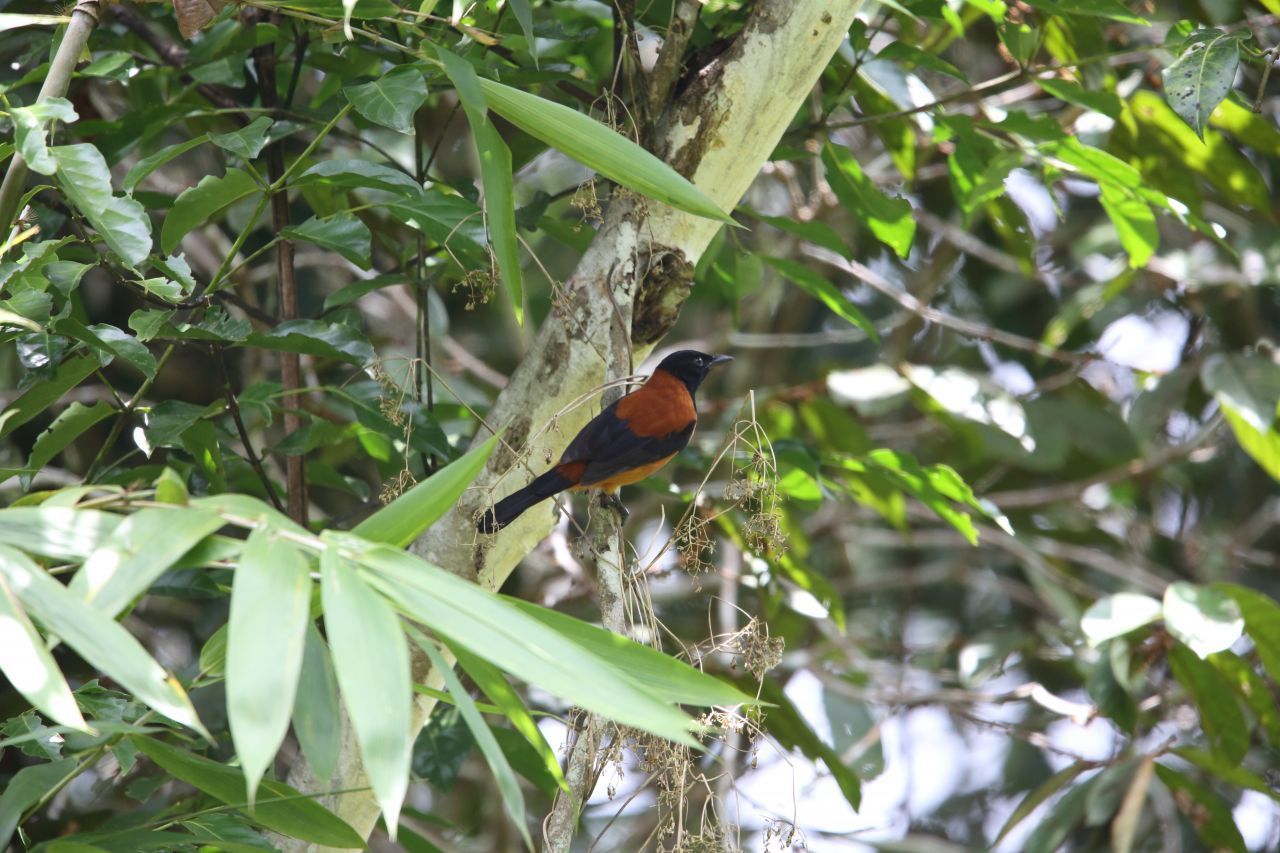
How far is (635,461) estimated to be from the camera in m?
2.84

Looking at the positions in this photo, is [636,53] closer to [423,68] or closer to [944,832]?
[423,68]

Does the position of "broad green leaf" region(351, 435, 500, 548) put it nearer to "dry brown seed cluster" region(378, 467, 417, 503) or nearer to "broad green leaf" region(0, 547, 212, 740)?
"broad green leaf" region(0, 547, 212, 740)

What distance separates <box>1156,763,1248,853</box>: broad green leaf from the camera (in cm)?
331

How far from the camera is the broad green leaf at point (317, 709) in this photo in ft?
4.55

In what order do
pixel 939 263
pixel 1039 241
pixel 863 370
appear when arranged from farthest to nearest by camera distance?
1. pixel 1039 241
2. pixel 939 263
3. pixel 863 370

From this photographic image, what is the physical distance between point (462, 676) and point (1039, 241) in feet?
11.9

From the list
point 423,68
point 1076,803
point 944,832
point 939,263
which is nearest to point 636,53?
point 423,68

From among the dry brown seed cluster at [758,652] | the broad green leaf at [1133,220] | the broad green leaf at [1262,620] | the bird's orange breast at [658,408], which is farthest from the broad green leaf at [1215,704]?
the dry brown seed cluster at [758,652]

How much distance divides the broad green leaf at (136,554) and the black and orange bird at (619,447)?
1.05 metres

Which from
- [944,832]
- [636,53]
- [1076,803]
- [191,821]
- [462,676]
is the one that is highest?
[636,53]

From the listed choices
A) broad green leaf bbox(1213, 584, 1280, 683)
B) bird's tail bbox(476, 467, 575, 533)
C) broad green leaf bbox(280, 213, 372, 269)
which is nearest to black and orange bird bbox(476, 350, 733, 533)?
bird's tail bbox(476, 467, 575, 533)

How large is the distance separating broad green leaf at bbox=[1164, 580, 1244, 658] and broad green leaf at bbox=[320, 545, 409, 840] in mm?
2164

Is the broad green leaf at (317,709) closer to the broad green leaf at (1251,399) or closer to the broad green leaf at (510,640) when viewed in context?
the broad green leaf at (510,640)

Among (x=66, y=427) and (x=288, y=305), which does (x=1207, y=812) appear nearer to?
(x=288, y=305)
